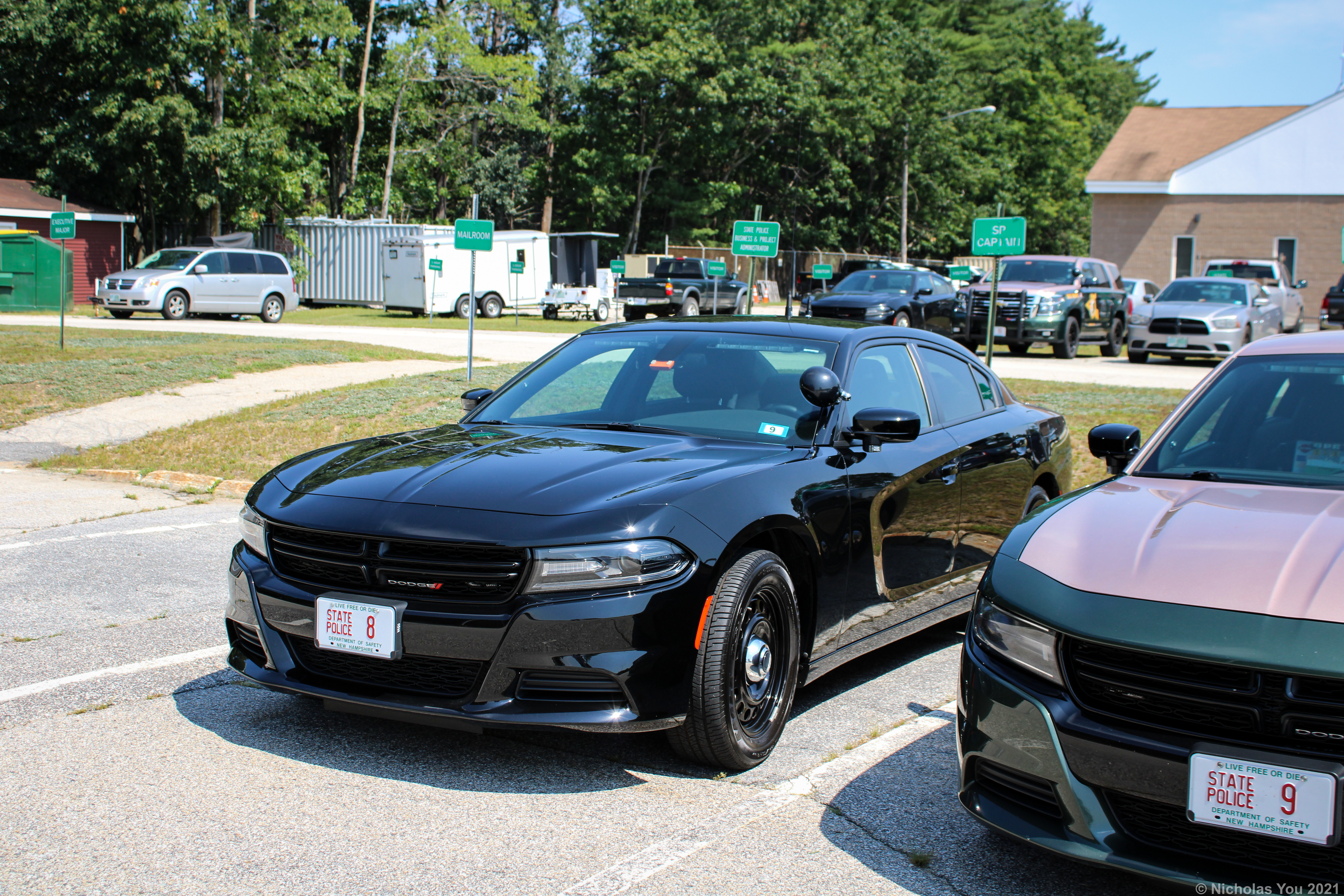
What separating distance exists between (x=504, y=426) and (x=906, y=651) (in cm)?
231

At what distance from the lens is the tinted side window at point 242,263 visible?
31391 mm

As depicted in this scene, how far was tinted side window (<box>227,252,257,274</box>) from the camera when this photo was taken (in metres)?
31.4

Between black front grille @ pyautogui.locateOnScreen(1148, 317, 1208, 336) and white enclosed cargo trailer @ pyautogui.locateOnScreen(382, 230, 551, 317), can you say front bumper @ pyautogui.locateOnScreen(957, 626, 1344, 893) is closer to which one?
black front grille @ pyautogui.locateOnScreen(1148, 317, 1208, 336)

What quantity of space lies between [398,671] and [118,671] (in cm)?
195

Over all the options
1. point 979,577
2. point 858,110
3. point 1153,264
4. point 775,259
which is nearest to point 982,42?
Answer: point 858,110

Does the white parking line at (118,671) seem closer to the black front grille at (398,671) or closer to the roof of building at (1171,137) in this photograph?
the black front grille at (398,671)

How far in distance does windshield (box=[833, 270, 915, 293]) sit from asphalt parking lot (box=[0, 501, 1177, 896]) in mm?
23131

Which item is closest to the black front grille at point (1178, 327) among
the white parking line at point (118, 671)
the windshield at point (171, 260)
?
the white parking line at point (118, 671)

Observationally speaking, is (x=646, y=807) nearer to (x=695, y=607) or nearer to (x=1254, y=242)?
(x=695, y=607)

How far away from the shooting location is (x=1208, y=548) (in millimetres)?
3232

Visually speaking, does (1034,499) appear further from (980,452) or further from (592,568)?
(592,568)

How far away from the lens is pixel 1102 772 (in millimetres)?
2941

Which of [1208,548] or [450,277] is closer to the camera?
[1208,548]

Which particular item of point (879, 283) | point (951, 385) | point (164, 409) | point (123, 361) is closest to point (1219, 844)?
→ point (951, 385)
